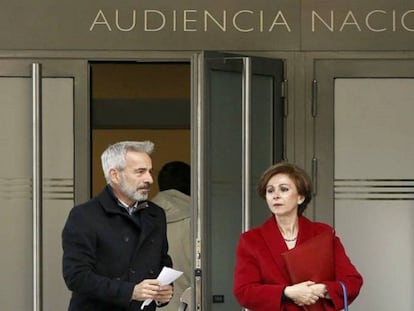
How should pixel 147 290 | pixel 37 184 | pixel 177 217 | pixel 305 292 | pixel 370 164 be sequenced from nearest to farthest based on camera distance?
pixel 305 292
pixel 147 290
pixel 37 184
pixel 370 164
pixel 177 217

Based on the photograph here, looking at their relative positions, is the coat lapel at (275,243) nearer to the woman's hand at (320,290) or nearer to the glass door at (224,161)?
the woman's hand at (320,290)

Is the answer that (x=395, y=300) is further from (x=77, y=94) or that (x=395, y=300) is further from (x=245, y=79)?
(x=77, y=94)

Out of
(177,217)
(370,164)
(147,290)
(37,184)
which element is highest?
(370,164)

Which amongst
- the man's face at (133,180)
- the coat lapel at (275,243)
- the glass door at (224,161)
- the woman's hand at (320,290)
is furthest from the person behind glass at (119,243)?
the glass door at (224,161)

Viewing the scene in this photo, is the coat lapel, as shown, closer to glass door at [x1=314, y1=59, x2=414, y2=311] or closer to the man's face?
the man's face

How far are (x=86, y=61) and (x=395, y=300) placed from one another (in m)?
2.42

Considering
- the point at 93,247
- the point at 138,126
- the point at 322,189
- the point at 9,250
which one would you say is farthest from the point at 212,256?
the point at 138,126

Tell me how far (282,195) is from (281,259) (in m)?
0.29

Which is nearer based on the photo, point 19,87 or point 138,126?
point 19,87

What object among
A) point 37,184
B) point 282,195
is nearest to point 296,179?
point 282,195

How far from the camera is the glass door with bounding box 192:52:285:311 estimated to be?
23.2 ft

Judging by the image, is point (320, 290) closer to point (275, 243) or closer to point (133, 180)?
point (275, 243)

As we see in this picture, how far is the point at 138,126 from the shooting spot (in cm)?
982

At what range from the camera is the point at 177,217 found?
817 centimetres
